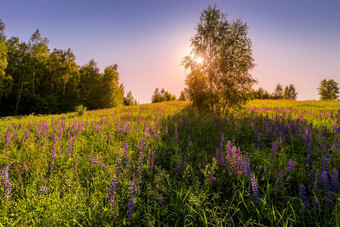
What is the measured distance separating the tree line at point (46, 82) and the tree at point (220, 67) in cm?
3303

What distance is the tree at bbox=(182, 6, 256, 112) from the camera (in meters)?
11.3

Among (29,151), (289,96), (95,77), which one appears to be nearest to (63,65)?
(95,77)

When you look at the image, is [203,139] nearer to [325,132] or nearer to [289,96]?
[325,132]

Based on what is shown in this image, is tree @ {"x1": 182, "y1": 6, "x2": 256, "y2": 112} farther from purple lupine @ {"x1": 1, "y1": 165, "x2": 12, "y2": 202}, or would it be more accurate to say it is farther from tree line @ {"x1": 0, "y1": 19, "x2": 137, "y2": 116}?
tree line @ {"x1": 0, "y1": 19, "x2": 137, "y2": 116}

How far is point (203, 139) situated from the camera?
4832 millimetres

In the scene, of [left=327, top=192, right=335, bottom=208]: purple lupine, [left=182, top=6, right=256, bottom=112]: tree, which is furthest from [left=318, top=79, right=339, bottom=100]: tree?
[left=327, top=192, right=335, bottom=208]: purple lupine

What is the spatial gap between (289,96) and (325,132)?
12241 centimetres

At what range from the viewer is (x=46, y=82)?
44062 millimetres

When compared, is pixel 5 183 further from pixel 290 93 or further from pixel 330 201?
pixel 290 93

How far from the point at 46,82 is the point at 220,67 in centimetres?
4953

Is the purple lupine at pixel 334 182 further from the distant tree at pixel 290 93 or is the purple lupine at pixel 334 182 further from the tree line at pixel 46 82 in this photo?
the distant tree at pixel 290 93

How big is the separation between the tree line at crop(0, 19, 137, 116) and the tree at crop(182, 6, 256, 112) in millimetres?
33025

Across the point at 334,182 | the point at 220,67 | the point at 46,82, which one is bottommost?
the point at 334,182

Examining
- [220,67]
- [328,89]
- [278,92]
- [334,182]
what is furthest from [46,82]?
[278,92]
